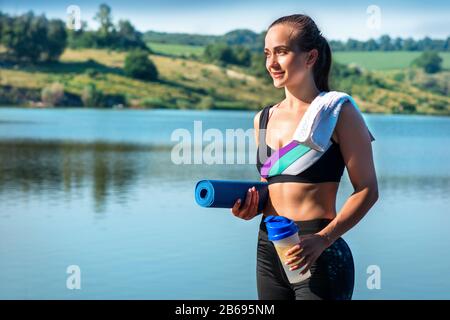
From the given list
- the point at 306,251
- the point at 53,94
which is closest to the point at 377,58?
the point at 53,94

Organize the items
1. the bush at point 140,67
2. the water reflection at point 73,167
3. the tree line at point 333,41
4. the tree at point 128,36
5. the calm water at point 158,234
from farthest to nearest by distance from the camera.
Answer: the tree at point 128,36 < the tree line at point 333,41 < the bush at point 140,67 < the water reflection at point 73,167 < the calm water at point 158,234

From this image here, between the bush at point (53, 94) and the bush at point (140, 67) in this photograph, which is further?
the bush at point (140, 67)

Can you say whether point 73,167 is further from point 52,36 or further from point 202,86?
point 52,36

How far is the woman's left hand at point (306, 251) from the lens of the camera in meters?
Answer: 3.28

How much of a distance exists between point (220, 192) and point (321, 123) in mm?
410

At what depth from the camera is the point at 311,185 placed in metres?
3.48

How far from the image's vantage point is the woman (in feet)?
A: 11.2

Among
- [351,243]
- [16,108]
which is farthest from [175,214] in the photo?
[16,108]

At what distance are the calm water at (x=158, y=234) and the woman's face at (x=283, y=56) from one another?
686cm

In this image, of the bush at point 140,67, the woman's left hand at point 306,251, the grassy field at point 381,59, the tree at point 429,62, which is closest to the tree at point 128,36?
the bush at point 140,67

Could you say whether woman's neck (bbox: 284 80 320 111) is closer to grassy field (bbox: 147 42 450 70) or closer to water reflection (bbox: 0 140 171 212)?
water reflection (bbox: 0 140 171 212)

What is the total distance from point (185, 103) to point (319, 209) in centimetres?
7968

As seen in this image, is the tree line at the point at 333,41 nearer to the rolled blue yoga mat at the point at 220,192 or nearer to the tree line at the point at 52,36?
the tree line at the point at 52,36

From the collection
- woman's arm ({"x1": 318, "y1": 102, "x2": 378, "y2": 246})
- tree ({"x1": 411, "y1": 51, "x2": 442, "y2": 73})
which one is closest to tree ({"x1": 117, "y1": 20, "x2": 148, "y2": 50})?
tree ({"x1": 411, "y1": 51, "x2": 442, "y2": 73})
